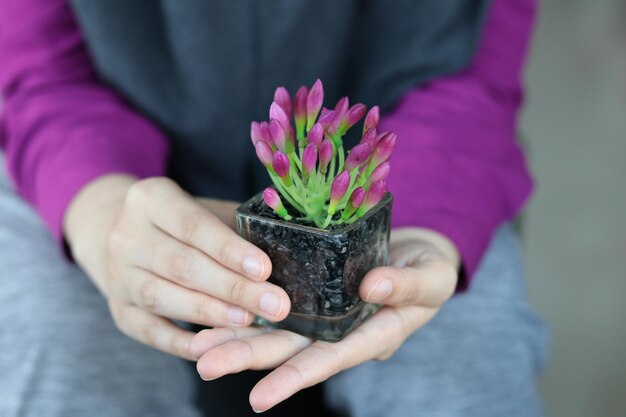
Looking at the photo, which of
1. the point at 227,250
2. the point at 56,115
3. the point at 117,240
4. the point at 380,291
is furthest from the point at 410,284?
the point at 56,115

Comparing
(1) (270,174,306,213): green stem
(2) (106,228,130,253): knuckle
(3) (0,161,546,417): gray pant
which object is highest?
(1) (270,174,306,213): green stem

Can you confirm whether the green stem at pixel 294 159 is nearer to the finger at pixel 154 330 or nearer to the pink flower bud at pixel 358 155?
the pink flower bud at pixel 358 155

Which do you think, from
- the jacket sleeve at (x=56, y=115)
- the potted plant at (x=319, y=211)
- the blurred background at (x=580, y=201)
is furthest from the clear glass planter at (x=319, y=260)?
the blurred background at (x=580, y=201)

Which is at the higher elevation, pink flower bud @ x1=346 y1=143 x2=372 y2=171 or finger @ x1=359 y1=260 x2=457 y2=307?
pink flower bud @ x1=346 y1=143 x2=372 y2=171

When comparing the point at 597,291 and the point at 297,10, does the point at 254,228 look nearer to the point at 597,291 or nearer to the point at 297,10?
the point at 297,10

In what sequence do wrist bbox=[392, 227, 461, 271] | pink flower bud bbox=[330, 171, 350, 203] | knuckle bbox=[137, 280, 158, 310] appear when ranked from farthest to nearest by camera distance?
wrist bbox=[392, 227, 461, 271]
knuckle bbox=[137, 280, 158, 310]
pink flower bud bbox=[330, 171, 350, 203]

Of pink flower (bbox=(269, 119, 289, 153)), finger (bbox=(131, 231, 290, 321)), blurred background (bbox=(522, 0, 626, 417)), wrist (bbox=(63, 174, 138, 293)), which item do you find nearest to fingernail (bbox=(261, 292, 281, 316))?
finger (bbox=(131, 231, 290, 321))

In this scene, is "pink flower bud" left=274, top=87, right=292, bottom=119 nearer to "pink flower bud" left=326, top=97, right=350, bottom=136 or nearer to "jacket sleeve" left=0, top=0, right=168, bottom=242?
"pink flower bud" left=326, top=97, right=350, bottom=136
